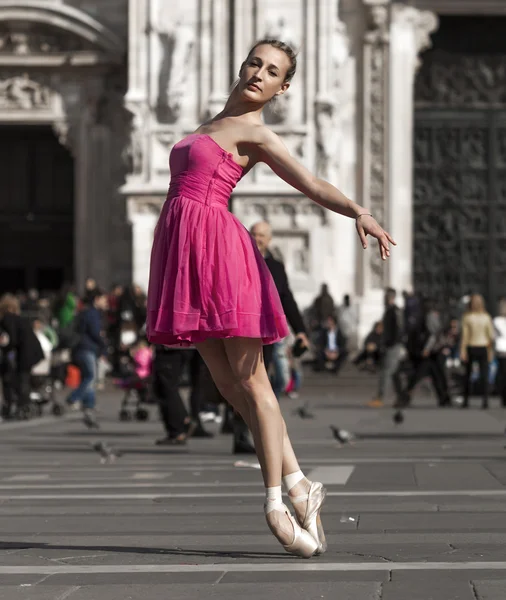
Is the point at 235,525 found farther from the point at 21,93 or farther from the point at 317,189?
the point at 21,93

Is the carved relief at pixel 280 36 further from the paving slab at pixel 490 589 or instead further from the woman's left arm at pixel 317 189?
the paving slab at pixel 490 589

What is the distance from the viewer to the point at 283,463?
262 inches

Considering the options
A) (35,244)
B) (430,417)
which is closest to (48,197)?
(35,244)

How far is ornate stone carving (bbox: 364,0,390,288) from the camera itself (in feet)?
107

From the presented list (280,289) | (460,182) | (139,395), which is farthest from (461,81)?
(280,289)

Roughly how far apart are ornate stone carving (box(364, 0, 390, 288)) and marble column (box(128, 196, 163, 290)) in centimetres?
441

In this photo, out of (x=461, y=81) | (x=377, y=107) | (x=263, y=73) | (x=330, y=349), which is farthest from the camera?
(x=461, y=81)

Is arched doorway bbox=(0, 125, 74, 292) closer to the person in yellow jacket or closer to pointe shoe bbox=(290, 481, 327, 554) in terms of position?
the person in yellow jacket

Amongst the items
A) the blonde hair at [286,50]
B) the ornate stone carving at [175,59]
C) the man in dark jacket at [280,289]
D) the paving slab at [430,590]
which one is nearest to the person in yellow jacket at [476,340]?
A: the ornate stone carving at [175,59]

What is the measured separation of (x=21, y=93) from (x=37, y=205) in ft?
9.40

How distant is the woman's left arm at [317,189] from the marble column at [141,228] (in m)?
23.9

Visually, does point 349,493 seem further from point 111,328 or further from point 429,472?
point 111,328

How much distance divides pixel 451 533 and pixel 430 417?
13183 mm

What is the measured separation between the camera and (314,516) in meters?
6.43
